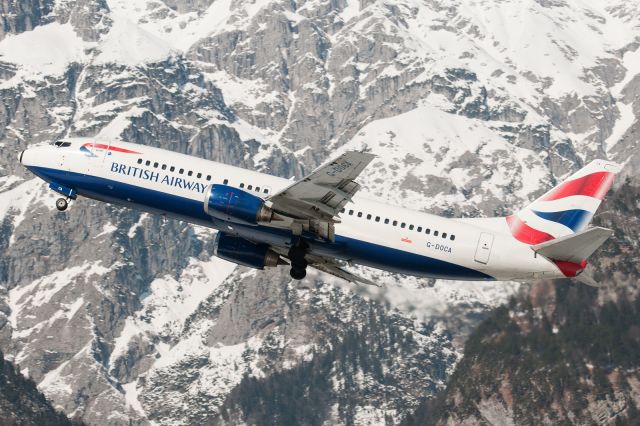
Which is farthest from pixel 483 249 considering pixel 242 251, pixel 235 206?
pixel 235 206

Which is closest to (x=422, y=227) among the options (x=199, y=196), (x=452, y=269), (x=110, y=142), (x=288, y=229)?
(x=452, y=269)

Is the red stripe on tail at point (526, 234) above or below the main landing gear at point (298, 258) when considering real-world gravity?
→ above

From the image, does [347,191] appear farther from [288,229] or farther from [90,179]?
[90,179]

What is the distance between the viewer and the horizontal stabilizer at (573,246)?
3521 inches

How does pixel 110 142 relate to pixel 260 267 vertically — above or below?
above

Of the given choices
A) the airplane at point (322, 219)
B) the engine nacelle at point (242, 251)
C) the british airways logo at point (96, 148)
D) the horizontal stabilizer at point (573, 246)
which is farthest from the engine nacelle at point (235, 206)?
the horizontal stabilizer at point (573, 246)

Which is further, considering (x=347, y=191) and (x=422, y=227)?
(x=422, y=227)

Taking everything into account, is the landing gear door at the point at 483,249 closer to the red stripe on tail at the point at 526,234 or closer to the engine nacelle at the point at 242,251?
the red stripe on tail at the point at 526,234

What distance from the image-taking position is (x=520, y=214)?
101 metres

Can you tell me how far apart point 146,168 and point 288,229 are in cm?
1246

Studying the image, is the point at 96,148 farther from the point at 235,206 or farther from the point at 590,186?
the point at 590,186

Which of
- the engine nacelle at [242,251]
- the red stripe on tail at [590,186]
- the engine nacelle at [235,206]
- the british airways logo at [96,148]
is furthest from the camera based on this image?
the engine nacelle at [242,251]

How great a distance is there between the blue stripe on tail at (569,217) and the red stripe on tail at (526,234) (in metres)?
1.70

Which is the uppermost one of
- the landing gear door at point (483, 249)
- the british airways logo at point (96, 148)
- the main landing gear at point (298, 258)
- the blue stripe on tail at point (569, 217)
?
the british airways logo at point (96, 148)
